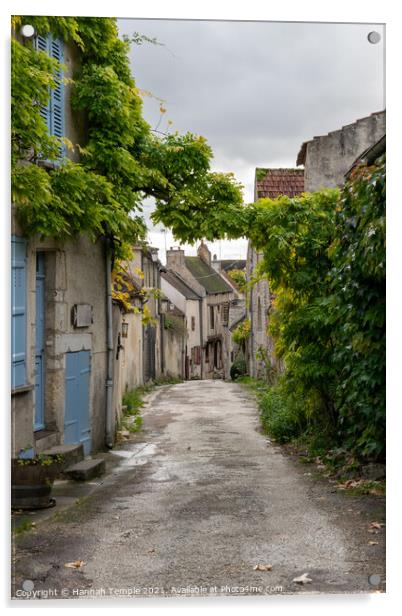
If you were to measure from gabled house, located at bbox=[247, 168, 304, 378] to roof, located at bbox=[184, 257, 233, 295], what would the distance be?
14670mm

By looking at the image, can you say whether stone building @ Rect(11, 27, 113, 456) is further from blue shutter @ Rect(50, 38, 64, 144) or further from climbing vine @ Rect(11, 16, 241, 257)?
climbing vine @ Rect(11, 16, 241, 257)

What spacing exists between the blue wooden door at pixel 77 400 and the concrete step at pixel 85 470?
1.43 feet

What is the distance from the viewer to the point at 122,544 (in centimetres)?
504

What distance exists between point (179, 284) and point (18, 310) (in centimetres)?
3010

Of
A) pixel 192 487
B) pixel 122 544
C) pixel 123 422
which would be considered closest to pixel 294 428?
pixel 123 422

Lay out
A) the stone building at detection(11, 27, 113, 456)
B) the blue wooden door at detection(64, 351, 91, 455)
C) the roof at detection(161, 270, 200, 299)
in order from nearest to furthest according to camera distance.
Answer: the stone building at detection(11, 27, 113, 456) < the blue wooden door at detection(64, 351, 91, 455) < the roof at detection(161, 270, 200, 299)

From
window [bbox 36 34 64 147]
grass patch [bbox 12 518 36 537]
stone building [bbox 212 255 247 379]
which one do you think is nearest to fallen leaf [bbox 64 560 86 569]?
grass patch [bbox 12 518 36 537]

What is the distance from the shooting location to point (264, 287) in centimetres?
1780

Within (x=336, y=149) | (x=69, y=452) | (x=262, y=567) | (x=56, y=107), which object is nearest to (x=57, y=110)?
(x=56, y=107)

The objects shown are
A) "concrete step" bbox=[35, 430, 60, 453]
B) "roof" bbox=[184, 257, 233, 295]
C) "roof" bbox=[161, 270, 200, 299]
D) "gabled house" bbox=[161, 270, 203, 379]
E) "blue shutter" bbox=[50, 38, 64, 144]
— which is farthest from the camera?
"roof" bbox=[184, 257, 233, 295]

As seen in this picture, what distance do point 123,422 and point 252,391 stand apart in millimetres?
6171

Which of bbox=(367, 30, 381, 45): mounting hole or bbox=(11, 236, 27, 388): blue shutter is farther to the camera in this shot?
bbox=(11, 236, 27, 388): blue shutter

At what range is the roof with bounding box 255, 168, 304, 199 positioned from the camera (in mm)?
6559

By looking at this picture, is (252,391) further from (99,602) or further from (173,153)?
(99,602)
